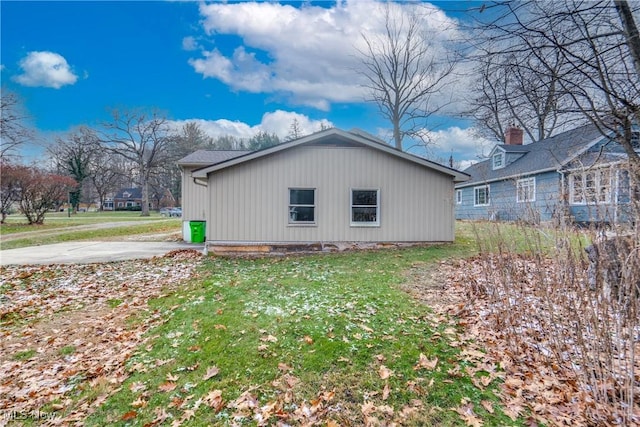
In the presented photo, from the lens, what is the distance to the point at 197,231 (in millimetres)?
12992

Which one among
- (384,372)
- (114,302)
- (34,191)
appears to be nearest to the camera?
(384,372)

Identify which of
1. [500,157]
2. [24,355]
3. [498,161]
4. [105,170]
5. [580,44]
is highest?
[105,170]

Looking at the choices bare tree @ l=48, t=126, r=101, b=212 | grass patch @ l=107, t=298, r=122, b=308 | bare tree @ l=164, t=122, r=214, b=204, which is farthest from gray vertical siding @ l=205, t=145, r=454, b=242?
bare tree @ l=48, t=126, r=101, b=212

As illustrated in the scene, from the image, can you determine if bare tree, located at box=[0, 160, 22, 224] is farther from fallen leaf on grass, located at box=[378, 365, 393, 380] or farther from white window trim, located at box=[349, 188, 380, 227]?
fallen leaf on grass, located at box=[378, 365, 393, 380]

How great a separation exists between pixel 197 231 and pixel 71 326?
323 inches

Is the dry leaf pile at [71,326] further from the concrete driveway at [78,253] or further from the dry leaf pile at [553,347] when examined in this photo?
the dry leaf pile at [553,347]

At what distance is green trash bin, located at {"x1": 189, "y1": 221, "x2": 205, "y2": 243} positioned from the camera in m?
12.9

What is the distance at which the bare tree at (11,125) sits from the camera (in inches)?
829

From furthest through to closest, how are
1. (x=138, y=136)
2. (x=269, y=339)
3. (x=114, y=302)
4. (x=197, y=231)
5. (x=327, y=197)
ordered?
(x=138, y=136), (x=197, y=231), (x=327, y=197), (x=114, y=302), (x=269, y=339)

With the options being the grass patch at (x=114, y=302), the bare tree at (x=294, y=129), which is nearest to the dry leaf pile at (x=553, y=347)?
the grass patch at (x=114, y=302)

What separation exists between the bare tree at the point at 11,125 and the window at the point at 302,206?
23.0 metres

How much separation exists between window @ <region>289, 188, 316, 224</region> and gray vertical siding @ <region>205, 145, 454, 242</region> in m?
0.14

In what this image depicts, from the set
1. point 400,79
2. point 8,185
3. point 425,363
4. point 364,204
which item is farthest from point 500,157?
point 8,185

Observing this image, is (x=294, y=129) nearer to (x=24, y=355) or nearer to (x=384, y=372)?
(x=24, y=355)
